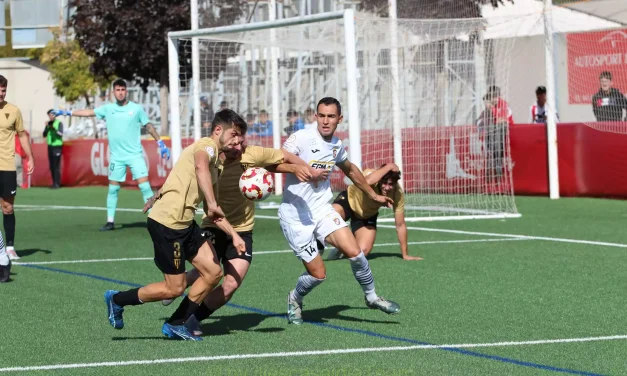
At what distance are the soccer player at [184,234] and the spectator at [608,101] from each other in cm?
1336

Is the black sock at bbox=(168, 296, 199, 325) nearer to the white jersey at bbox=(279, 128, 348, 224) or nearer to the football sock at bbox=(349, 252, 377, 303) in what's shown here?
the white jersey at bbox=(279, 128, 348, 224)

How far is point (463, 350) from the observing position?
803 centimetres

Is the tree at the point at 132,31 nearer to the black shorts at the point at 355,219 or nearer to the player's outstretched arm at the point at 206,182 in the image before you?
the black shorts at the point at 355,219

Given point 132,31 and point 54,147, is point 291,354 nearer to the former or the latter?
point 54,147

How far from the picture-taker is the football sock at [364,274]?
9.41 m

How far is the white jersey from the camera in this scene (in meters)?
9.43

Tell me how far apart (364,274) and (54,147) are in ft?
72.6

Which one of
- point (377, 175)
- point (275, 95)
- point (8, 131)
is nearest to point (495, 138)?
point (275, 95)

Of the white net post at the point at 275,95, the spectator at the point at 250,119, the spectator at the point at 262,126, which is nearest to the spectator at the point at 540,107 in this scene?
the white net post at the point at 275,95

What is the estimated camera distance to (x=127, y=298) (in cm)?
869

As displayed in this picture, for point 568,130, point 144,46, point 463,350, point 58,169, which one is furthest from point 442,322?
point 144,46

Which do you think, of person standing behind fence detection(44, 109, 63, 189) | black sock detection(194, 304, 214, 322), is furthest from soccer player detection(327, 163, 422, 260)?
person standing behind fence detection(44, 109, 63, 189)

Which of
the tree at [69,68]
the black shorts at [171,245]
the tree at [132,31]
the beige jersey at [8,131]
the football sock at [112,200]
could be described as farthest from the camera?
the tree at [69,68]

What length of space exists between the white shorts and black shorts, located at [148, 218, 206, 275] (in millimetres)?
1092
